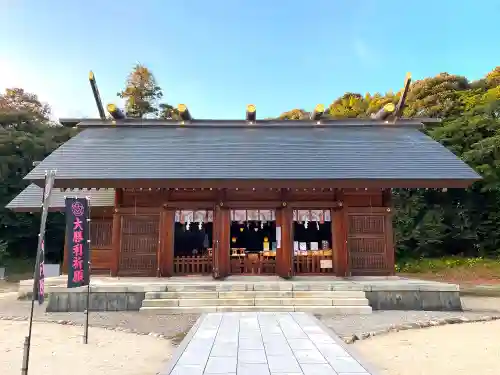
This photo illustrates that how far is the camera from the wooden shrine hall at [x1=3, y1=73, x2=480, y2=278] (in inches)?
410

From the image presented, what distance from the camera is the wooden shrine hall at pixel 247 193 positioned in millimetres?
10422

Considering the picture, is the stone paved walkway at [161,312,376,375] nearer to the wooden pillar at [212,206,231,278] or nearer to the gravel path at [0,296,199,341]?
the gravel path at [0,296,199,341]

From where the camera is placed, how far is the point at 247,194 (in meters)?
11.4

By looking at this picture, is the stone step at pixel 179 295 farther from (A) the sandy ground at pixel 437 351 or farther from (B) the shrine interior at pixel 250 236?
(B) the shrine interior at pixel 250 236

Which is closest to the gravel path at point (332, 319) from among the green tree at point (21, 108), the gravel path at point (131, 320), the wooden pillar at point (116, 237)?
the gravel path at point (131, 320)

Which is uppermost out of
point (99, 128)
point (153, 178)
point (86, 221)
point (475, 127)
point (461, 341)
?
point (475, 127)

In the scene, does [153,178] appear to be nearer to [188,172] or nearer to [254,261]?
[188,172]

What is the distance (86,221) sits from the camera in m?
6.47

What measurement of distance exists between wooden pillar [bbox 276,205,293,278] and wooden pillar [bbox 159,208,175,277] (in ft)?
10.8

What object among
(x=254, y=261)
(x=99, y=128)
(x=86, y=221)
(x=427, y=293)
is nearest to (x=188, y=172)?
(x=254, y=261)

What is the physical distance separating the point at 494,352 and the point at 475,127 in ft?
65.0

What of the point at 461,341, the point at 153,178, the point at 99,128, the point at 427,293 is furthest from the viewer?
the point at 99,128

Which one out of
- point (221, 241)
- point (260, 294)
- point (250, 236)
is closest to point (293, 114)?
point (250, 236)

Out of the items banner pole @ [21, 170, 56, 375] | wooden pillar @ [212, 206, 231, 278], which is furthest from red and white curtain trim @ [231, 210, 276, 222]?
banner pole @ [21, 170, 56, 375]
